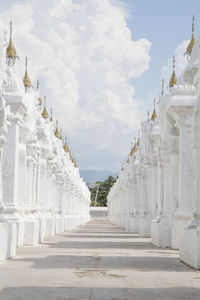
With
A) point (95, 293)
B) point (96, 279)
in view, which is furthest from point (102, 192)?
point (95, 293)

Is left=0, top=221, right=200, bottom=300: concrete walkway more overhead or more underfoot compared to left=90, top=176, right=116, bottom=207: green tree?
more underfoot

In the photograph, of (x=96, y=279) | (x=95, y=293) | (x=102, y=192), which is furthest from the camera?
(x=102, y=192)

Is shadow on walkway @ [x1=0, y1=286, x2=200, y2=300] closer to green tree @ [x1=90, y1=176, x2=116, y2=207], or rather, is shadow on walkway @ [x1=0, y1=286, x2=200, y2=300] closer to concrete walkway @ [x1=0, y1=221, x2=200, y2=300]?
concrete walkway @ [x1=0, y1=221, x2=200, y2=300]

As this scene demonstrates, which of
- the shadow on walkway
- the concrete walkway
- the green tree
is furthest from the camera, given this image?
the green tree

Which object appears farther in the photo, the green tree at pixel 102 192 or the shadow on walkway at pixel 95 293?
the green tree at pixel 102 192

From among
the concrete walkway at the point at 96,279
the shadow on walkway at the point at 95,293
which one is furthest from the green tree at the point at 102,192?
the shadow on walkway at the point at 95,293

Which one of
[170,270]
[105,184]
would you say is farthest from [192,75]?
[105,184]

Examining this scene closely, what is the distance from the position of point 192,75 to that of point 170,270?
18.9 ft

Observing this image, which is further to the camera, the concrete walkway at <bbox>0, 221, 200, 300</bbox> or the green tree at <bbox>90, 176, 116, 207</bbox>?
the green tree at <bbox>90, 176, 116, 207</bbox>

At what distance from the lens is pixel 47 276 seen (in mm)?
9078

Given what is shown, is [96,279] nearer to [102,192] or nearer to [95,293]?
[95,293]

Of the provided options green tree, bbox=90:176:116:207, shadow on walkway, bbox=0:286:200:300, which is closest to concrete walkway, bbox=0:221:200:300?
shadow on walkway, bbox=0:286:200:300

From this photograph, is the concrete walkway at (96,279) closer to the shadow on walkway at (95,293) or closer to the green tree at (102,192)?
the shadow on walkway at (95,293)

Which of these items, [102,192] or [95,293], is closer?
[95,293]
